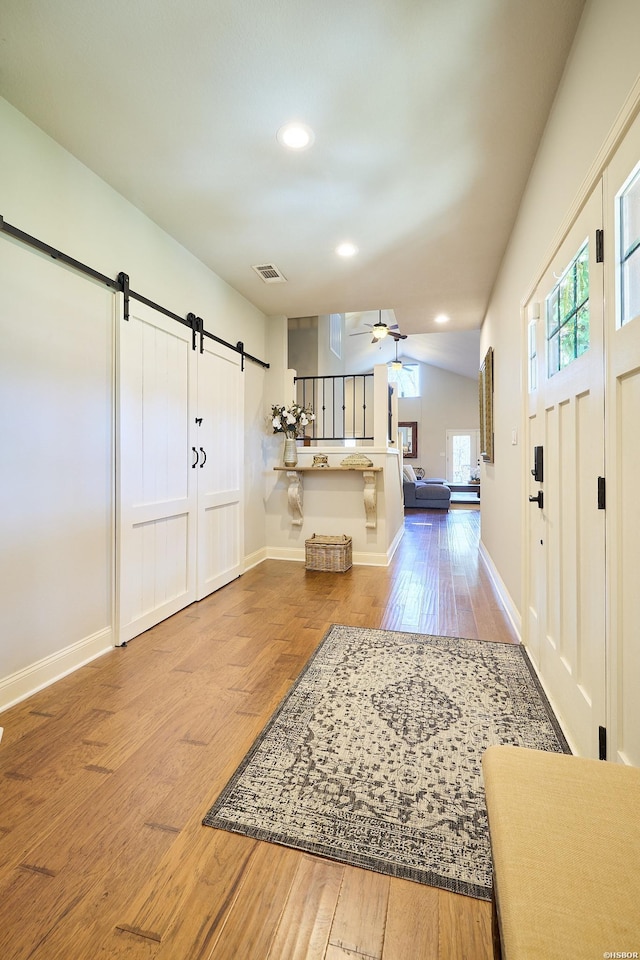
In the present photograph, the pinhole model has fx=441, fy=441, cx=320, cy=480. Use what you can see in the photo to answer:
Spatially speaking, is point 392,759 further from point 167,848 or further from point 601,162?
point 601,162

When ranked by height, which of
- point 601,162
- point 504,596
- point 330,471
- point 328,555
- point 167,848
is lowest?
point 167,848

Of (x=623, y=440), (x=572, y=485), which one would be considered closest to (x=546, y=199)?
(x=572, y=485)

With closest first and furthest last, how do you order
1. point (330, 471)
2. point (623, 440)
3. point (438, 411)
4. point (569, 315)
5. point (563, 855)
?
point (563, 855) < point (623, 440) < point (569, 315) < point (330, 471) < point (438, 411)

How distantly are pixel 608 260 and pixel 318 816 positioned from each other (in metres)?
1.90

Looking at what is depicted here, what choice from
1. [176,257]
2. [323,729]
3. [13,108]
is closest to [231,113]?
[13,108]

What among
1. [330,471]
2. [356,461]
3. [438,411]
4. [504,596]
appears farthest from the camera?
[438,411]

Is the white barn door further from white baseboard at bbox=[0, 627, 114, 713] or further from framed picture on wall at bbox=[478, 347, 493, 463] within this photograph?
framed picture on wall at bbox=[478, 347, 493, 463]

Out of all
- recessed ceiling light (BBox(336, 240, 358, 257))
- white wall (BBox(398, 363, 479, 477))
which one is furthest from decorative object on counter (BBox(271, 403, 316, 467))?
white wall (BBox(398, 363, 479, 477))

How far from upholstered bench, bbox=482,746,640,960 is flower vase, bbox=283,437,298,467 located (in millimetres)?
3994

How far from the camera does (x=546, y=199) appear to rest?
2.13 meters

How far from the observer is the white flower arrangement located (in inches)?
185

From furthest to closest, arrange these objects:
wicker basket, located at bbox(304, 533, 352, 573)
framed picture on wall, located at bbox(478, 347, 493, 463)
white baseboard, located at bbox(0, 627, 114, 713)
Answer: wicker basket, located at bbox(304, 533, 352, 573)
framed picture on wall, located at bbox(478, 347, 493, 463)
white baseboard, located at bbox(0, 627, 114, 713)

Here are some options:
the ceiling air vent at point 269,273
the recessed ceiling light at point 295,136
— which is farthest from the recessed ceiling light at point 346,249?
→ the recessed ceiling light at point 295,136

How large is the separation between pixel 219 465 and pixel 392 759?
2.79m
